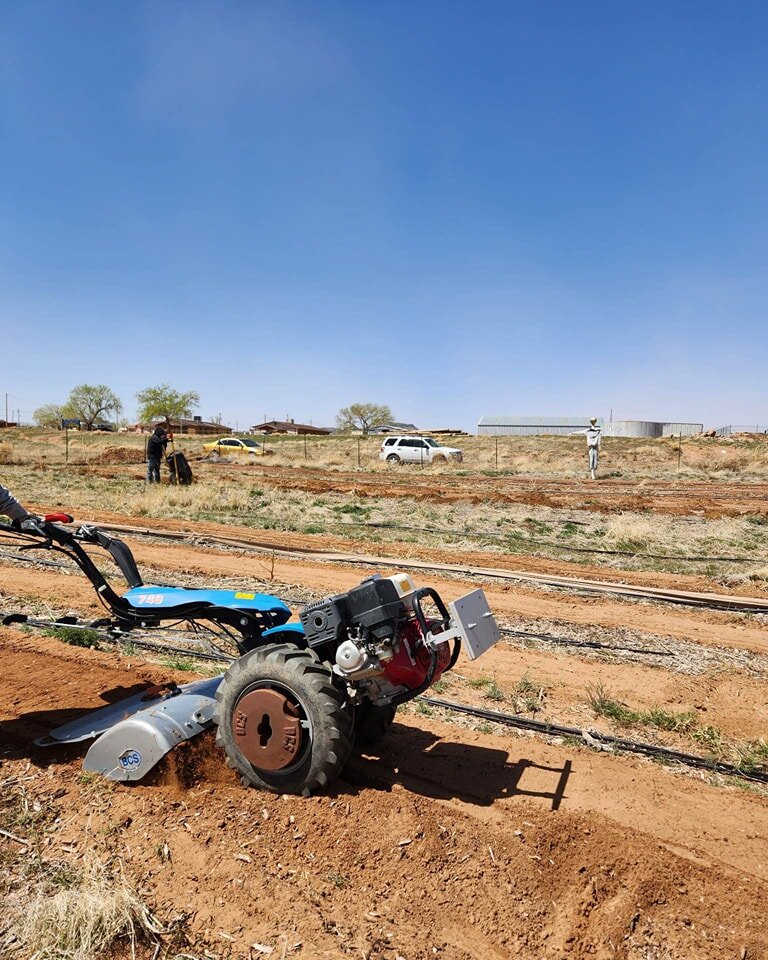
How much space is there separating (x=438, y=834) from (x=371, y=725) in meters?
1.05

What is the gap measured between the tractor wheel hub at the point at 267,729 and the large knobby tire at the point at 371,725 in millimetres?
803

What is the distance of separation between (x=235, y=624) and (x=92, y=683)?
2473 mm

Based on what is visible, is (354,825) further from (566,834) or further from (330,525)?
(330,525)

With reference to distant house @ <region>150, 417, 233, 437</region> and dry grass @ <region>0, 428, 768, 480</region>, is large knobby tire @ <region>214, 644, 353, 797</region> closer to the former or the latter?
dry grass @ <region>0, 428, 768, 480</region>

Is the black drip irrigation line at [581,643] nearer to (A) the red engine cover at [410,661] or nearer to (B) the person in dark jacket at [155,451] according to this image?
(A) the red engine cover at [410,661]

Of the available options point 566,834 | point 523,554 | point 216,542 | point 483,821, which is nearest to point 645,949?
point 566,834

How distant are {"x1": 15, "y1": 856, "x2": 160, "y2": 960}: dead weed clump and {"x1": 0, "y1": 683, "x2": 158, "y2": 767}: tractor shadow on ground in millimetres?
1397

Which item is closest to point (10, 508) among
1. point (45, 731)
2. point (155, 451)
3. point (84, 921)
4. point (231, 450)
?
point (45, 731)

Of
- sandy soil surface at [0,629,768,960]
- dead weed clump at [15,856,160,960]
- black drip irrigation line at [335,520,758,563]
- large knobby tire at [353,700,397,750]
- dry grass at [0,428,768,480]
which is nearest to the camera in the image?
dead weed clump at [15,856,160,960]

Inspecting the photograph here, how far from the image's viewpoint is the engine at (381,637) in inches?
144

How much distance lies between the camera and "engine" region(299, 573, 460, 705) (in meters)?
3.67

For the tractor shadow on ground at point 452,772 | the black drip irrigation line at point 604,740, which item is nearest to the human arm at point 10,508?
the tractor shadow on ground at point 452,772

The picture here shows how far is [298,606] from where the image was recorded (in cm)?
895


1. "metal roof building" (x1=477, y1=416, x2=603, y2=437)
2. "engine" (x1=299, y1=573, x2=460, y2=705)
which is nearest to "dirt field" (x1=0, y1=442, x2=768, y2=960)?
"engine" (x1=299, y1=573, x2=460, y2=705)
